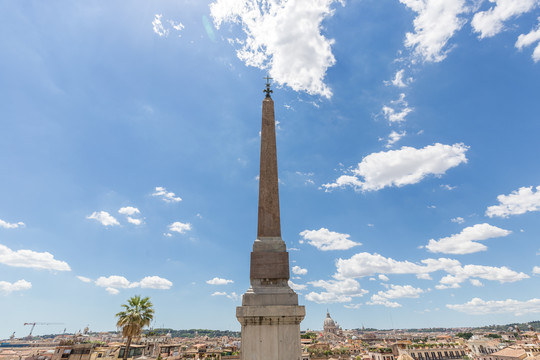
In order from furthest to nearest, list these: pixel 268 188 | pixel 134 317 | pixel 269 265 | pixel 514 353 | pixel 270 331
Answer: pixel 514 353 → pixel 134 317 → pixel 268 188 → pixel 269 265 → pixel 270 331

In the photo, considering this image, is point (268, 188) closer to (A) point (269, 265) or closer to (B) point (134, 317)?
(A) point (269, 265)

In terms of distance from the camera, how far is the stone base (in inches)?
238

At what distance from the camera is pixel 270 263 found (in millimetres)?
6891

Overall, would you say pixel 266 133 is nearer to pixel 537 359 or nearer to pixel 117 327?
pixel 117 327

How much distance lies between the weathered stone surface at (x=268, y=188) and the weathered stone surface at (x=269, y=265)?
541 mm

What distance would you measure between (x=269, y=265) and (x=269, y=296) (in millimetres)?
711

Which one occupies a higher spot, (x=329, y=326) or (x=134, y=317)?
(x=329, y=326)

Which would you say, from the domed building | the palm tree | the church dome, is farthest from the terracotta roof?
the church dome

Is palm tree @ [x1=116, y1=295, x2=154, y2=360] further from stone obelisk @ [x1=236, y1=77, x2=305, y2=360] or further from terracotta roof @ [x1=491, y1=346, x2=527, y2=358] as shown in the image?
terracotta roof @ [x1=491, y1=346, x2=527, y2=358]

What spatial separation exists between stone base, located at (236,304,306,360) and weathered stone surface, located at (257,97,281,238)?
181 cm

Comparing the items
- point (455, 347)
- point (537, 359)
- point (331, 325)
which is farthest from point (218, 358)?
point (331, 325)

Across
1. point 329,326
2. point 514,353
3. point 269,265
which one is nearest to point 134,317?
point 269,265

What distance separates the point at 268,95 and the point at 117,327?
20.4 meters

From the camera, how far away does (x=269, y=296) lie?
6.48 metres
